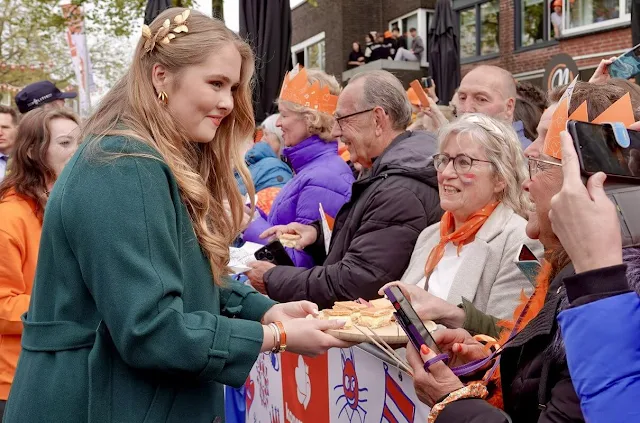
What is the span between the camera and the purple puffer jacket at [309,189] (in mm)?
4555

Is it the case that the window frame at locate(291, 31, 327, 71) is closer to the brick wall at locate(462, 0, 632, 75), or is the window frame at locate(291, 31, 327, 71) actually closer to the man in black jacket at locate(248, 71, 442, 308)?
the brick wall at locate(462, 0, 632, 75)

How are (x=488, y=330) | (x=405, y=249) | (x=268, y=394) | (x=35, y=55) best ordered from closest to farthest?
(x=488, y=330) → (x=405, y=249) → (x=268, y=394) → (x=35, y=55)

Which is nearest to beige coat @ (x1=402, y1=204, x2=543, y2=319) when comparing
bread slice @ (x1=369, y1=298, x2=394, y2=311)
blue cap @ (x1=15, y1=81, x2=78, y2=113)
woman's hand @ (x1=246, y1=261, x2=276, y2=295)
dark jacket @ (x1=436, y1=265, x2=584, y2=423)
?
bread slice @ (x1=369, y1=298, x2=394, y2=311)

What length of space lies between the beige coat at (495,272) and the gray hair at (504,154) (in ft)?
0.46

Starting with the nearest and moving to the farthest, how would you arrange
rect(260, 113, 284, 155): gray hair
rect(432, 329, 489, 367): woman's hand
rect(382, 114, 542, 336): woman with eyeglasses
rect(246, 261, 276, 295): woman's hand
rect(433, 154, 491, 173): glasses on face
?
rect(432, 329, 489, 367): woman's hand → rect(382, 114, 542, 336): woman with eyeglasses → rect(433, 154, 491, 173): glasses on face → rect(246, 261, 276, 295): woman's hand → rect(260, 113, 284, 155): gray hair

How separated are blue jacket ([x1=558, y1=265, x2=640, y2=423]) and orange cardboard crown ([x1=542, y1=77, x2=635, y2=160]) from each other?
0.52 metres

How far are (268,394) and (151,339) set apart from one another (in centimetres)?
235

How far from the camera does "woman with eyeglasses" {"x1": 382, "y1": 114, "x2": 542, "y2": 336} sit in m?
3.06

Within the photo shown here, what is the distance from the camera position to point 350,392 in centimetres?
305

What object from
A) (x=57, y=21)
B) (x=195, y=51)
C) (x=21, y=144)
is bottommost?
(x=21, y=144)

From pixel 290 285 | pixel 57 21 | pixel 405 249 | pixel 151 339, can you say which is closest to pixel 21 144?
pixel 290 285

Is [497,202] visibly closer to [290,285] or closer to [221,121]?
[290,285]

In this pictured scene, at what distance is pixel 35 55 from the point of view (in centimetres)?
3200

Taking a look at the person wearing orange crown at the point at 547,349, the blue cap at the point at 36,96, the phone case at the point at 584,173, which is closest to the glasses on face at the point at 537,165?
the person wearing orange crown at the point at 547,349
